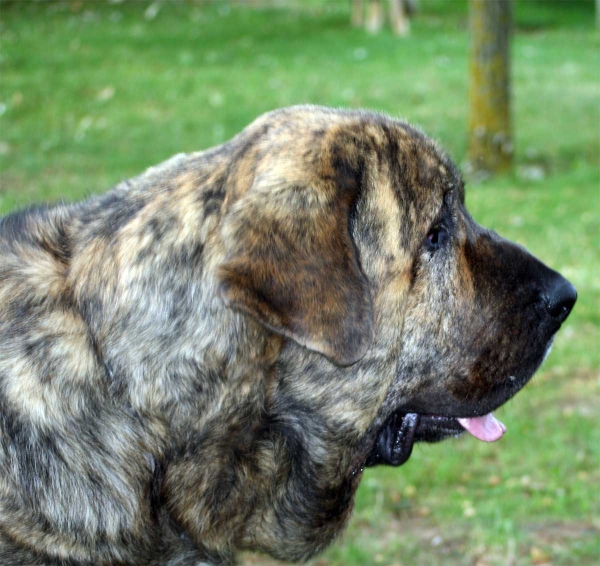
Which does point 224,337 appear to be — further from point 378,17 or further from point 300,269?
point 378,17

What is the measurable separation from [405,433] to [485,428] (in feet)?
1.65

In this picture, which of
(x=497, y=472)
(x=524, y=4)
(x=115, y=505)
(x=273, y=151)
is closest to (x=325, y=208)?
(x=273, y=151)

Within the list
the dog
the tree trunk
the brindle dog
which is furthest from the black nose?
the dog

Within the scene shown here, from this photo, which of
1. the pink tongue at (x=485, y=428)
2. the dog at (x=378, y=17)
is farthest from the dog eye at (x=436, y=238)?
the dog at (x=378, y=17)

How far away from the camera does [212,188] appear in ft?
9.71

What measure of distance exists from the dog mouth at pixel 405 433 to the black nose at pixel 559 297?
0.52 metres

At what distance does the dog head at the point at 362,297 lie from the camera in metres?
2.66

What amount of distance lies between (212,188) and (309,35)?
19.2 meters

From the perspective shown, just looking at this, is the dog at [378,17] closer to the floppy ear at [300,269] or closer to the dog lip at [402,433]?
the dog lip at [402,433]

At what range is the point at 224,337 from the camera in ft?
9.28

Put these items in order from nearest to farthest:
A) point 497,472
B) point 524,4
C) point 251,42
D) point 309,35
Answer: point 497,472 < point 251,42 < point 309,35 < point 524,4

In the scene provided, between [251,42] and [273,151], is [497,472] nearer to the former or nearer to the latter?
[273,151]

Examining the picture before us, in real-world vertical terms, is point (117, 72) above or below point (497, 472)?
below

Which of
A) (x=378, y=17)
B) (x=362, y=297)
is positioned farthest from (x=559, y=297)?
(x=378, y=17)
